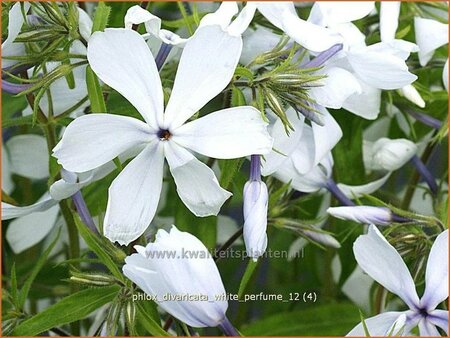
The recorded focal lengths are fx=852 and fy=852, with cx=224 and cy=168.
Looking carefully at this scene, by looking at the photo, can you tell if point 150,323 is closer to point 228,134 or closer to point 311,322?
point 228,134

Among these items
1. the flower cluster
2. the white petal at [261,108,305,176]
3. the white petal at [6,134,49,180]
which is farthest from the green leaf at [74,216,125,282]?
the white petal at [6,134,49,180]

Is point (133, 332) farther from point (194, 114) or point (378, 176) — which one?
point (378, 176)

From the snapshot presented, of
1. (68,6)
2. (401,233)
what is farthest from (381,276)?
(68,6)

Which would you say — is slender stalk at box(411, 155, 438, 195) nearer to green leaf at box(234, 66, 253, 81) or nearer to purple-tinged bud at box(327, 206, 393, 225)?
purple-tinged bud at box(327, 206, 393, 225)

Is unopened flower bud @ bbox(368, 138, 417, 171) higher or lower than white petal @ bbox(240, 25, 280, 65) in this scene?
lower

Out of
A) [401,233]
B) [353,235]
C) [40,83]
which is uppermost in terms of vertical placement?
[40,83]

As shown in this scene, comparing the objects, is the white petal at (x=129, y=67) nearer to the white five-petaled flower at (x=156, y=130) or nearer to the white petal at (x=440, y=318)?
the white five-petaled flower at (x=156, y=130)

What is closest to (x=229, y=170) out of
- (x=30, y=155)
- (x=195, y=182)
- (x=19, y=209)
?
(x=195, y=182)
